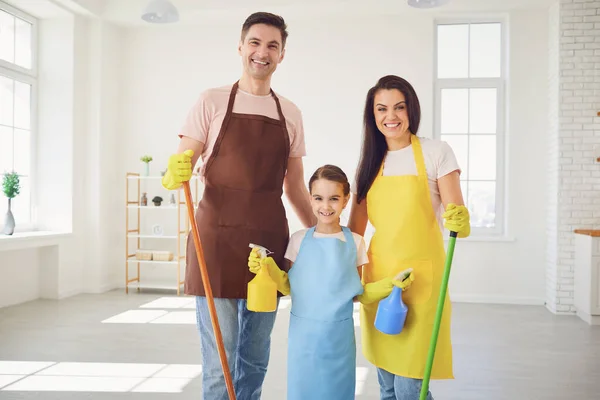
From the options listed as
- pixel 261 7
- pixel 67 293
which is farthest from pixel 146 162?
pixel 261 7

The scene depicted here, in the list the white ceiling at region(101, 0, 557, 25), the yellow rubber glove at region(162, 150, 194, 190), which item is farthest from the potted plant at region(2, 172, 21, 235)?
the yellow rubber glove at region(162, 150, 194, 190)

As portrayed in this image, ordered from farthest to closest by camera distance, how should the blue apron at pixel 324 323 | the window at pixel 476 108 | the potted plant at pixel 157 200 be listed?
1. the potted plant at pixel 157 200
2. the window at pixel 476 108
3. the blue apron at pixel 324 323

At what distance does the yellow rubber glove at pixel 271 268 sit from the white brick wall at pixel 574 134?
424 centimetres

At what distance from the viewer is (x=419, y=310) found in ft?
5.70

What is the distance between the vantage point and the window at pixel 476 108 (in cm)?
589

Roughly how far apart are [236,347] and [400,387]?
0.57m

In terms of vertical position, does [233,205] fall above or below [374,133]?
below

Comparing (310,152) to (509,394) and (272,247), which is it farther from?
(272,247)

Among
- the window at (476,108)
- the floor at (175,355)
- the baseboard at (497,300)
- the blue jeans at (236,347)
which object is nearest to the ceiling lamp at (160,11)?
the floor at (175,355)

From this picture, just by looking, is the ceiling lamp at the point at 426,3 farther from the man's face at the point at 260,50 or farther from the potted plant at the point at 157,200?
the potted plant at the point at 157,200

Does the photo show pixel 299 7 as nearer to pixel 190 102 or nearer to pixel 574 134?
Answer: pixel 190 102

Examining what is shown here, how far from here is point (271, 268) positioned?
1.75m

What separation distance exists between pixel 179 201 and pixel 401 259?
4.52 meters

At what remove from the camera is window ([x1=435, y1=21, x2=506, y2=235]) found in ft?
19.3
